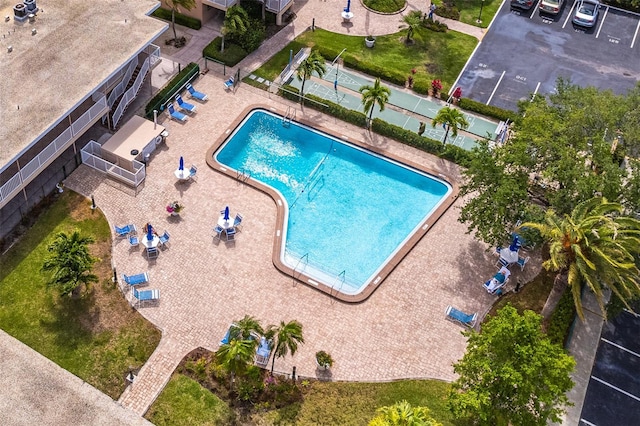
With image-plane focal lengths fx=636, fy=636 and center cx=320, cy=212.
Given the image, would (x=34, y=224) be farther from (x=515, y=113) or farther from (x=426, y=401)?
(x=515, y=113)

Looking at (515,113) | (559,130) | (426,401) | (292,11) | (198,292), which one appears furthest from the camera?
(292,11)

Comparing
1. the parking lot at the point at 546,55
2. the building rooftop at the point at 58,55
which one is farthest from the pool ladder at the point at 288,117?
the parking lot at the point at 546,55

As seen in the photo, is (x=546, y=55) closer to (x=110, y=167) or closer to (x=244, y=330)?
(x=110, y=167)

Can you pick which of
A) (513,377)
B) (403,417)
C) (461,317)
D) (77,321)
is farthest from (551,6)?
(77,321)

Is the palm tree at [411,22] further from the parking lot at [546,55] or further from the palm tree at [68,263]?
the palm tree at [68,263]

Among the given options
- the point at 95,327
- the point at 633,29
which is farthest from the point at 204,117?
the point at 633,29

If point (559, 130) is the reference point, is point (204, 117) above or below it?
below

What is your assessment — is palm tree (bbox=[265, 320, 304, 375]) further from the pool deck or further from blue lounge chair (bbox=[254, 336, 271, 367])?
the pool deck
